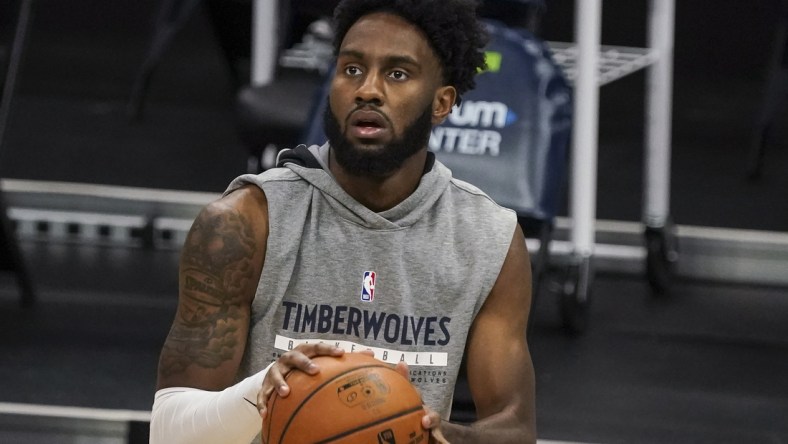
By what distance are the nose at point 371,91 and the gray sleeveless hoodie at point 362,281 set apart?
0.51 ft

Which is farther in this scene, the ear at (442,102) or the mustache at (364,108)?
the ear at (442,102)

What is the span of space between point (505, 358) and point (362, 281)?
0.27 metres

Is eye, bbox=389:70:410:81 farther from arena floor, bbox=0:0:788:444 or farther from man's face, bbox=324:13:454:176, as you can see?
arena floor, bbox=0:0:788:444

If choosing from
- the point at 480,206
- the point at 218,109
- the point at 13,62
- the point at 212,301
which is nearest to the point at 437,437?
the point at 212,301

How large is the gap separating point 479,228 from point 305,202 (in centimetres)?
29

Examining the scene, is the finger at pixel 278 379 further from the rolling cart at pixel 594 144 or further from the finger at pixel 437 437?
the rolling cart at pixel 594 144

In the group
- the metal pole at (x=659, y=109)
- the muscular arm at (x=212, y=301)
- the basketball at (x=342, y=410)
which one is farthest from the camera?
the metal pole at (x=659, y=109)

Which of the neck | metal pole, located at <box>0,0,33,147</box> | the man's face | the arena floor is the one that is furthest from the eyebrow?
metal pole, located at <box>0,0,33,147</box>

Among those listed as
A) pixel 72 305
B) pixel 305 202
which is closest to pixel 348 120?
pixel 305 202

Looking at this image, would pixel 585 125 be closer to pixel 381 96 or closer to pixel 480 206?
pixel 480 206

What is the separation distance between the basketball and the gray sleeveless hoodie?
33cm

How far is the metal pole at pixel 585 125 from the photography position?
178 inches

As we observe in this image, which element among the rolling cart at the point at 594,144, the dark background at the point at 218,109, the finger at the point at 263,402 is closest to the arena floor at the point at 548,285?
the dark background at the point at 218,109

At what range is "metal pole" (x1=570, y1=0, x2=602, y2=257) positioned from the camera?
178 inches
